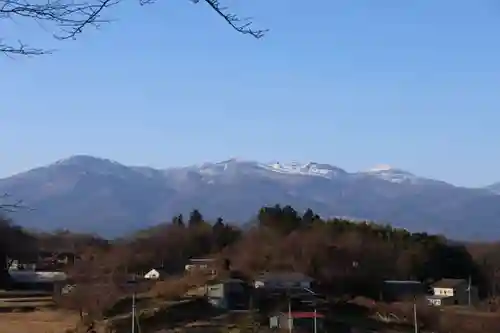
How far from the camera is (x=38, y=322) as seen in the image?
18844mm

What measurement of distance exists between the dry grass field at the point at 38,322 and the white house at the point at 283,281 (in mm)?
6596

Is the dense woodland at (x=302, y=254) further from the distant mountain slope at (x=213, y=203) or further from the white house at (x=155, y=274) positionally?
the distant mountain slope at (x=213, y=203)

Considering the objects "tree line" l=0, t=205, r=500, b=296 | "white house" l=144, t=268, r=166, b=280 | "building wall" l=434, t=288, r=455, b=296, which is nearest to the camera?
"building wall" l=434, t=288, r=455, b=296

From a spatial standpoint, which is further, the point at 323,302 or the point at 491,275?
the point at 491,275

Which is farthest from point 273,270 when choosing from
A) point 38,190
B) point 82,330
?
point 38,190

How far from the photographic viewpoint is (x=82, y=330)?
18219mm

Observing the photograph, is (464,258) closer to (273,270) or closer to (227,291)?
(273,270)

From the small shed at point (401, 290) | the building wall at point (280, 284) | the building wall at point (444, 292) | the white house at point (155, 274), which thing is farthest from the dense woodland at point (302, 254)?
the building wall at point (444, 292)

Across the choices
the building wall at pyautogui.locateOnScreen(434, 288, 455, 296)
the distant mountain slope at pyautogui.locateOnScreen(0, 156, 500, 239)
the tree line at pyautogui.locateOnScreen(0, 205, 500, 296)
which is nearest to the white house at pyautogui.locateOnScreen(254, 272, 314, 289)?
the tree line at pyautogui.locateOnScreen(0, 205, 500, 296)

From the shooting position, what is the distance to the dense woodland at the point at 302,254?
27.1 metres

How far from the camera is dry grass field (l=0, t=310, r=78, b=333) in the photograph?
17219mm

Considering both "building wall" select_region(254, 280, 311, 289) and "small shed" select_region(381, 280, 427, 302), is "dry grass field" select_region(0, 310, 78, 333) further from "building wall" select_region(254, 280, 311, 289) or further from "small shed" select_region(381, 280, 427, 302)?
"small shed" select_region(381, 280, 427, 302)

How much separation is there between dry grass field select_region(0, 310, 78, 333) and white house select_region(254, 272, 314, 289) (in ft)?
21.6

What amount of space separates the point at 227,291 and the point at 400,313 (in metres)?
4.81
